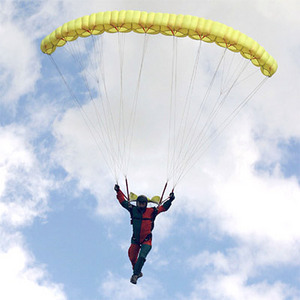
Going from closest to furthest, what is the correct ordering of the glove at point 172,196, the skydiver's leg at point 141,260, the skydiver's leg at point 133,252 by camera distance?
1. the skydiver's leg at point 141,260
2. the glove at point 172,196
3. the skydiver's leg at point 133,252

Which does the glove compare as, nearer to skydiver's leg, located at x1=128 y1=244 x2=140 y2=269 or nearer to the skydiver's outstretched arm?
the skydiver's outstretched arm

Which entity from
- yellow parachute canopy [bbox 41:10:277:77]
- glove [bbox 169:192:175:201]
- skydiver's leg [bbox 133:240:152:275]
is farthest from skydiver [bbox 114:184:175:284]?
yellow parachute canopy [bbox 41:10:277:77]

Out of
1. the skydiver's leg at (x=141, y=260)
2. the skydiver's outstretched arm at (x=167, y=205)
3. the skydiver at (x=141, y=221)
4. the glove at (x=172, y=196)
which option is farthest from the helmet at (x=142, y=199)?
the skydiver's leg at (x=141, y=260)

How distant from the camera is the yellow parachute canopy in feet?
64.9

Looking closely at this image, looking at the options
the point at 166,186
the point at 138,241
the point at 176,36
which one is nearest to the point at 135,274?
the point at 138,241

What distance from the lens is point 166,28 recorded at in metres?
19.9

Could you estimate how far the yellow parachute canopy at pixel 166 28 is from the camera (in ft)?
64.9

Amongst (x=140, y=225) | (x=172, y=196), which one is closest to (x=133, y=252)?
(x=140, y=225)

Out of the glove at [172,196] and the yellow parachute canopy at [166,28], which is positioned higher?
the yellow parachute canopy at [166,28]

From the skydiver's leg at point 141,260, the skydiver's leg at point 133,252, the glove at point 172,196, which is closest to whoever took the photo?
the skydiver's leg at point 141,260

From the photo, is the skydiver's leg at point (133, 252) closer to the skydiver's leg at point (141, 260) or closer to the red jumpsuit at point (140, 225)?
the red jumpsuit at point (140, 225)

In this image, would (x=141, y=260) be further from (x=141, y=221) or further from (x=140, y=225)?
(x=141, y=221)

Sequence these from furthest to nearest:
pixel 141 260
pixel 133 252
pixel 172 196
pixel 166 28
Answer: pixel 166 28
pixel 133 252
pixel 172 196
pixel 141 260

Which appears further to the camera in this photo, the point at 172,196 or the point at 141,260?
the point at 172,196
